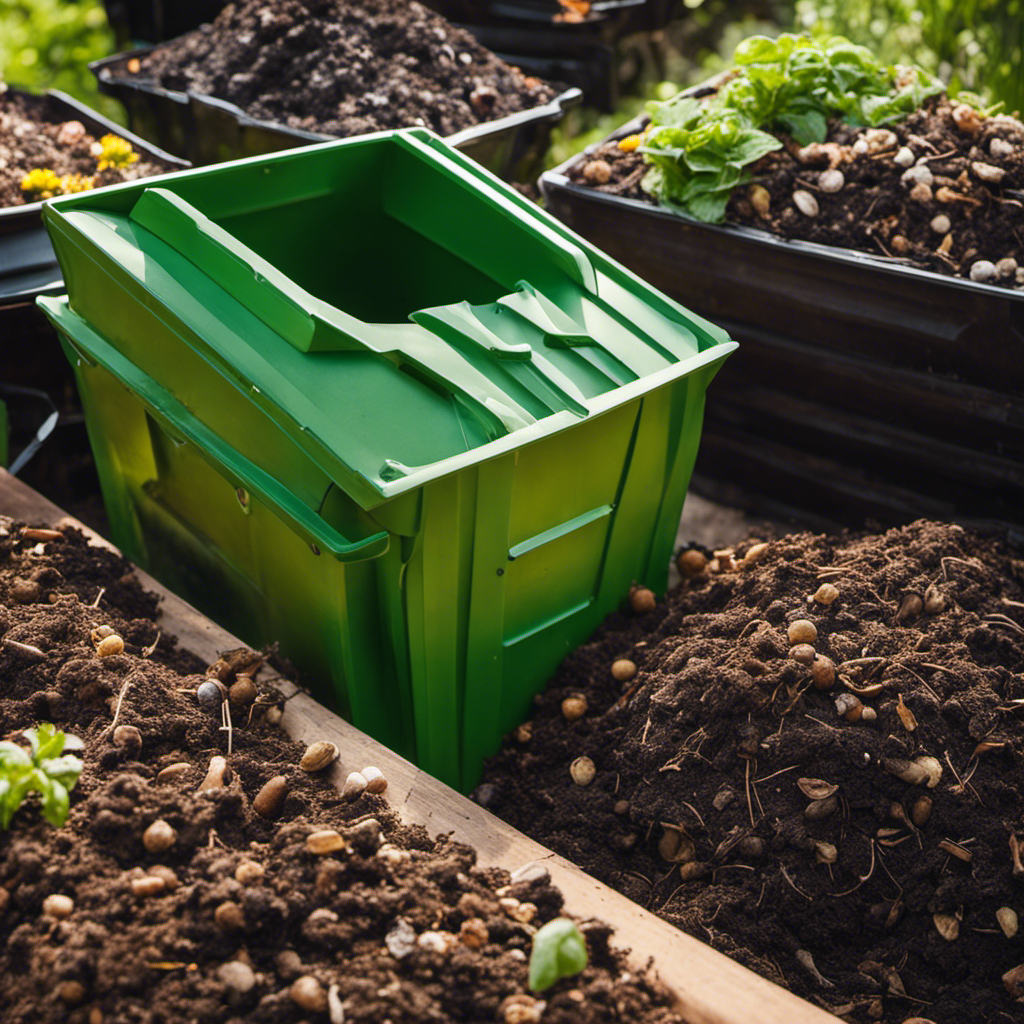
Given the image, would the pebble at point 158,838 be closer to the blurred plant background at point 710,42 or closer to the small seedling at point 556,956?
the small seedling at point 556,956

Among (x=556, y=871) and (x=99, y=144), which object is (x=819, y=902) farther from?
(x=99, y=144)

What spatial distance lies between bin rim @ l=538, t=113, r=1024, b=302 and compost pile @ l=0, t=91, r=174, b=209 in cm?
122

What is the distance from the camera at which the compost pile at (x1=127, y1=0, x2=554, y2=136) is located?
125 inches

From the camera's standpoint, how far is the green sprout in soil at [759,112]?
2.53 metres

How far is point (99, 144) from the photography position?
118 inches

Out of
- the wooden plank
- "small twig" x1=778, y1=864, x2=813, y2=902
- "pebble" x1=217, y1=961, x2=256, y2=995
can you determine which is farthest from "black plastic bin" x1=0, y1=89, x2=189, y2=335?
"small twig" x1=778, y1=864, x2=813, y2=902

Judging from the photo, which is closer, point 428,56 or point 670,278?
point 670,278

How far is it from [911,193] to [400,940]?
2.19 meters

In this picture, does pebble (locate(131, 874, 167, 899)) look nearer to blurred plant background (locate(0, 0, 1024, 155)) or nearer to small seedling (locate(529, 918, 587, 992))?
small seedling (locate(529, 918, 587, 992))

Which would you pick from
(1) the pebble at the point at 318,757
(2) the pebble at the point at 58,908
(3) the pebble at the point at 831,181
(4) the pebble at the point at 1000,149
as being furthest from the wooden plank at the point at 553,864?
(4) the pebble at the point at 1000,149

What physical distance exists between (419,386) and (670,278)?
1.25m

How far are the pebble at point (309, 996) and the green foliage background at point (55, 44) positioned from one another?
5.00m

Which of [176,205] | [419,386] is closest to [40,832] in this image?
[419,386]

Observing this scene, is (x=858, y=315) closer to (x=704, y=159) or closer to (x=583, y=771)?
(x=704, y=159)
